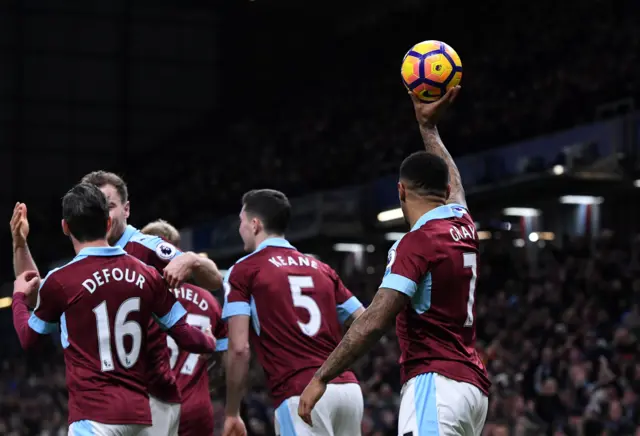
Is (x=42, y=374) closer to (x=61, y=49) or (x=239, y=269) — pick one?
(x=61, y=49)

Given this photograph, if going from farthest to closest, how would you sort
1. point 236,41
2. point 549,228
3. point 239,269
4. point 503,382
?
1. point 236,41
2. point 549,228
3. point 503,382
4. point 239,269

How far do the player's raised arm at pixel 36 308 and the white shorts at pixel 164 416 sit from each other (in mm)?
976

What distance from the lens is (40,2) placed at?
36.3 m

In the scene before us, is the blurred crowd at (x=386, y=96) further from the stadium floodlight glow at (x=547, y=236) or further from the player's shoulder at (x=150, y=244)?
the player's shoulder at (x=150, y=244)

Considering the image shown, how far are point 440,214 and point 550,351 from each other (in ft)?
31.2

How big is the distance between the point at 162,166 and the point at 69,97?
3626 millimetres

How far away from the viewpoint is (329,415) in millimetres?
6977

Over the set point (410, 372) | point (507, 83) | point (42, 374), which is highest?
point (507, 83)

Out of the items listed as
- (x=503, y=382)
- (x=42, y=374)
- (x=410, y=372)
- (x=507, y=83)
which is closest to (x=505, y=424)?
(x=503, y=382)

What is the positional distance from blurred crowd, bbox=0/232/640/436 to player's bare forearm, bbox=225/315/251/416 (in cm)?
405

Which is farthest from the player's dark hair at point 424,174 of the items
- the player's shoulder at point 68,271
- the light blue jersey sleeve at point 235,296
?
the light blue jersey sleeve at point 235,296

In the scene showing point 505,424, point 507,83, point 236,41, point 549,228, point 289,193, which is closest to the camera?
point 505,424

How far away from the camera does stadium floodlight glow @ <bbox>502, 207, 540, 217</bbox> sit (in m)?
21.2

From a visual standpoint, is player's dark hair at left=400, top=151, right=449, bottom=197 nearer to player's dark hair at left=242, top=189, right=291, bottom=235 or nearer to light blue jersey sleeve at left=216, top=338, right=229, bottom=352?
player's dark hair at left=242, top=189, right=291, bottom=235
